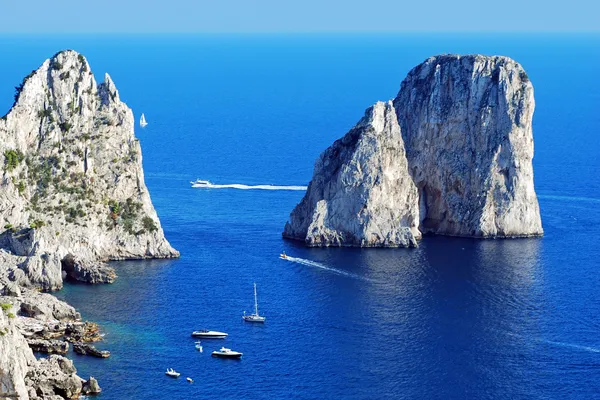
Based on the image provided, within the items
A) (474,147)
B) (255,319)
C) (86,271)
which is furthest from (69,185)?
(474,147)

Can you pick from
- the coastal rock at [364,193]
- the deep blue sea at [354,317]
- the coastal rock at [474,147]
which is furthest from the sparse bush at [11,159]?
the coastal rock at [474,147]

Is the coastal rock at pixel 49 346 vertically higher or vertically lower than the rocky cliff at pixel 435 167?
lower

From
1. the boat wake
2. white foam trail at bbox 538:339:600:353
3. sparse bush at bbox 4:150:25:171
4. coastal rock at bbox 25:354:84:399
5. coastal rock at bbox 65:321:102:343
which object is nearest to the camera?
coastal rock at bbox 25:354:84:399

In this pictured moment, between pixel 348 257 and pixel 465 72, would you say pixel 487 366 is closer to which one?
pixel 348 257

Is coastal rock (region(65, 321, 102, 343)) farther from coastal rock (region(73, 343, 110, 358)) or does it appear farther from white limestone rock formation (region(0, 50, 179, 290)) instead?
white limestone rock formation (region(0, 50, 179, 290))

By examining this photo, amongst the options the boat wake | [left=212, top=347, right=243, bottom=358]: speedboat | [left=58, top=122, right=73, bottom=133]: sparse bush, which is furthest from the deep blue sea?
[left=58, top=122, right=73, bottom=133]: sparse bush

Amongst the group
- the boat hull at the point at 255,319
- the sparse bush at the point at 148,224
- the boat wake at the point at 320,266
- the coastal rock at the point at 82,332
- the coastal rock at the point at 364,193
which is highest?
the coastal rock at the point at 364,193

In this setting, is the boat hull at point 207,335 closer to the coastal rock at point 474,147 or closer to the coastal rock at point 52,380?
the coastal rock at point 52,380
